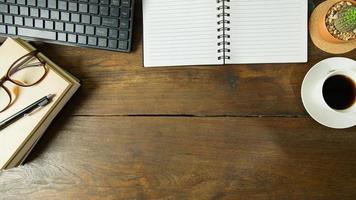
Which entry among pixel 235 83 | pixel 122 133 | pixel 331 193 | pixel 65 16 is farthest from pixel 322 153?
pixel 65 16

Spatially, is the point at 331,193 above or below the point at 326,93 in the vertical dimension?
below

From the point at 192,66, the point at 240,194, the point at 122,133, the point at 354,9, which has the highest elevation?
the point at 354,9

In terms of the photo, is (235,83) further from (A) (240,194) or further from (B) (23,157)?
(B) (23,157)

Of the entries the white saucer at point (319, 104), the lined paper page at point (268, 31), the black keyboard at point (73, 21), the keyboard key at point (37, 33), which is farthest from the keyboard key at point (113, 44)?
the white saucer at point (319, 104)

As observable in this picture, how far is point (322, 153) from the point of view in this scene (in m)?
0.73

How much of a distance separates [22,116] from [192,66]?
32cm

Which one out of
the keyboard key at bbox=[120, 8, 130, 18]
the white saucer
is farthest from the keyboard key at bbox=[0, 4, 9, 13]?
the white saucer

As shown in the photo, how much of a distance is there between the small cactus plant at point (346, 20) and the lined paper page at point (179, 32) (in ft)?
0.70

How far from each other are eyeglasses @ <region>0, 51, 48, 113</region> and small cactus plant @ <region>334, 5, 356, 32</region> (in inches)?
20.7

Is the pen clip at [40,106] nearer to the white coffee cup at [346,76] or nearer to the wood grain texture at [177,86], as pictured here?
the wood grain texture at [177,86]

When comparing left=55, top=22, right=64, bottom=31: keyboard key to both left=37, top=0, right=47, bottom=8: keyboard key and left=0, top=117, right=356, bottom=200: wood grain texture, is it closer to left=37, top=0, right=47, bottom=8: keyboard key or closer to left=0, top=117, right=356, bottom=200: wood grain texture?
left=37, top=0, right=47, bottom=8: keyboard key

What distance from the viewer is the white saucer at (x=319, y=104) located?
0.71 m

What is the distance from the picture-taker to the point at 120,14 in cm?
74

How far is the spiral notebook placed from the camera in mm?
734
